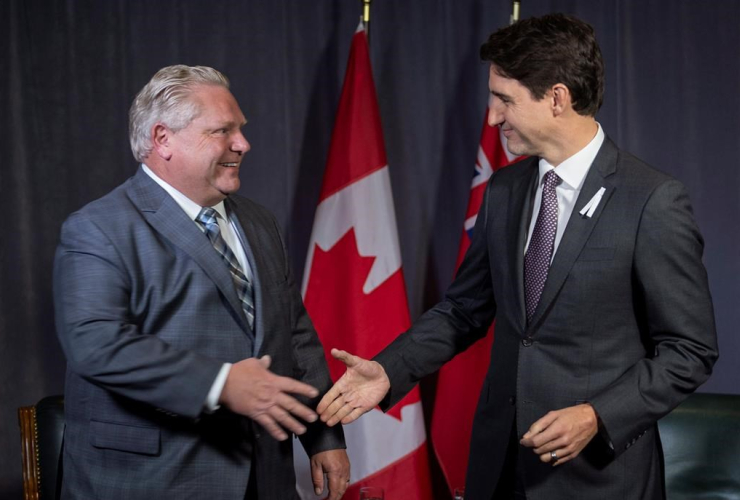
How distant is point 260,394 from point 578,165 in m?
0.94

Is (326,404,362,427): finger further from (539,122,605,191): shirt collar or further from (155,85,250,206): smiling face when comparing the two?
(539,122,605,191): shirt collar

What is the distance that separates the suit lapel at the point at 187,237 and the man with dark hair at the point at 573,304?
29 centimetres

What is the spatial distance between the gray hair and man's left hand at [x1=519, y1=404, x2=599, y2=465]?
1094 mm

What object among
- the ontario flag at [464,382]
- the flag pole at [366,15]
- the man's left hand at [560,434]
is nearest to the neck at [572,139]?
the man's left hand at [560,434]

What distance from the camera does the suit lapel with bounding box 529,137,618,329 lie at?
1927mm

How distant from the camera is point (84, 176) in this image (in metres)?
3.37

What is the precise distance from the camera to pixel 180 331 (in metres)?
1.89

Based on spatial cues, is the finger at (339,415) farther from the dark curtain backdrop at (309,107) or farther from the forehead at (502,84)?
the dark curtain backdrop at (309,107)

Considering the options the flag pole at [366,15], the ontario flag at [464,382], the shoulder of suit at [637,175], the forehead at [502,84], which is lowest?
the ontario flag at [464,382]

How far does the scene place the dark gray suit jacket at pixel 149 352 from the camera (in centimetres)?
176

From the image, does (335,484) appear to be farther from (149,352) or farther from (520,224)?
(520,224)

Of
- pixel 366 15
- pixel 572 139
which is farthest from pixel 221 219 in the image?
pixel 366 15

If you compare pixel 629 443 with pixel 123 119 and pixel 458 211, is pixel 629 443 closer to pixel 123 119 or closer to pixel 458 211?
pixel 458 211

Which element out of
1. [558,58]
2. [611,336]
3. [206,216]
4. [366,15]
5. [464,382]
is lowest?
[464,382]
